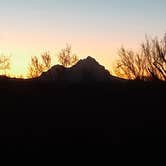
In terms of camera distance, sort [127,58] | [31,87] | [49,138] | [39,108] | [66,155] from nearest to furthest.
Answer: [66,155] < [49,138] < [39,108] < [31,87] < [127,58]

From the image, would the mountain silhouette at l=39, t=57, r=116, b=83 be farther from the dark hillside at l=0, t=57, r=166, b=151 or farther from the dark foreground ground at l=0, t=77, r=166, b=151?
the dark foreground ground at l=0, t=77, r=166, b=151

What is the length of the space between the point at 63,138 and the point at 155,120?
4.54 metres

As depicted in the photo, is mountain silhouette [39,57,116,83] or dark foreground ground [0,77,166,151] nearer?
dark foreground ground [0,77,166,151]

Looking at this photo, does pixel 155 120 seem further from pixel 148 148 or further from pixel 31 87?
pixel 31 87

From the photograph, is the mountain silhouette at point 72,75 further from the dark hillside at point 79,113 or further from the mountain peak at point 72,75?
the dark hillside at point 79,113

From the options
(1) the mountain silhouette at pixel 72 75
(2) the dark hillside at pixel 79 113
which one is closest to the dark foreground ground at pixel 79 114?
(2) the dark hillside at pixel 79 113

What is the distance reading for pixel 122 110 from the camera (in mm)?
21047

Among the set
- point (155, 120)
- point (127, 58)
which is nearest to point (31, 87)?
point (155, 120)

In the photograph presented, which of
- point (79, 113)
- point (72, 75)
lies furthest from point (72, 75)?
point (79, 113)

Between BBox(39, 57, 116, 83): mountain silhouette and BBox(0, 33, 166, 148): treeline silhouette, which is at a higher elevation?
BBox(39, 57, 116, 83): mountain silhouette

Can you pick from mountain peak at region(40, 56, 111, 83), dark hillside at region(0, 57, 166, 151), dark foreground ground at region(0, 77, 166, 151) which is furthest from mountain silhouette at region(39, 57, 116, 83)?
dark foreground ground at region(0, 77, 166, 151)

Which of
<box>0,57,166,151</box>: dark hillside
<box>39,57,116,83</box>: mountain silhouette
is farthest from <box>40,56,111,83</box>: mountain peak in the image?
<box>0,57,166,151</box>: dark hillside

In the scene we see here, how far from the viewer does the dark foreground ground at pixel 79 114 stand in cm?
1769

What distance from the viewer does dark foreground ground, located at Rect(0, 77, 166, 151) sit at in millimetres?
17688
